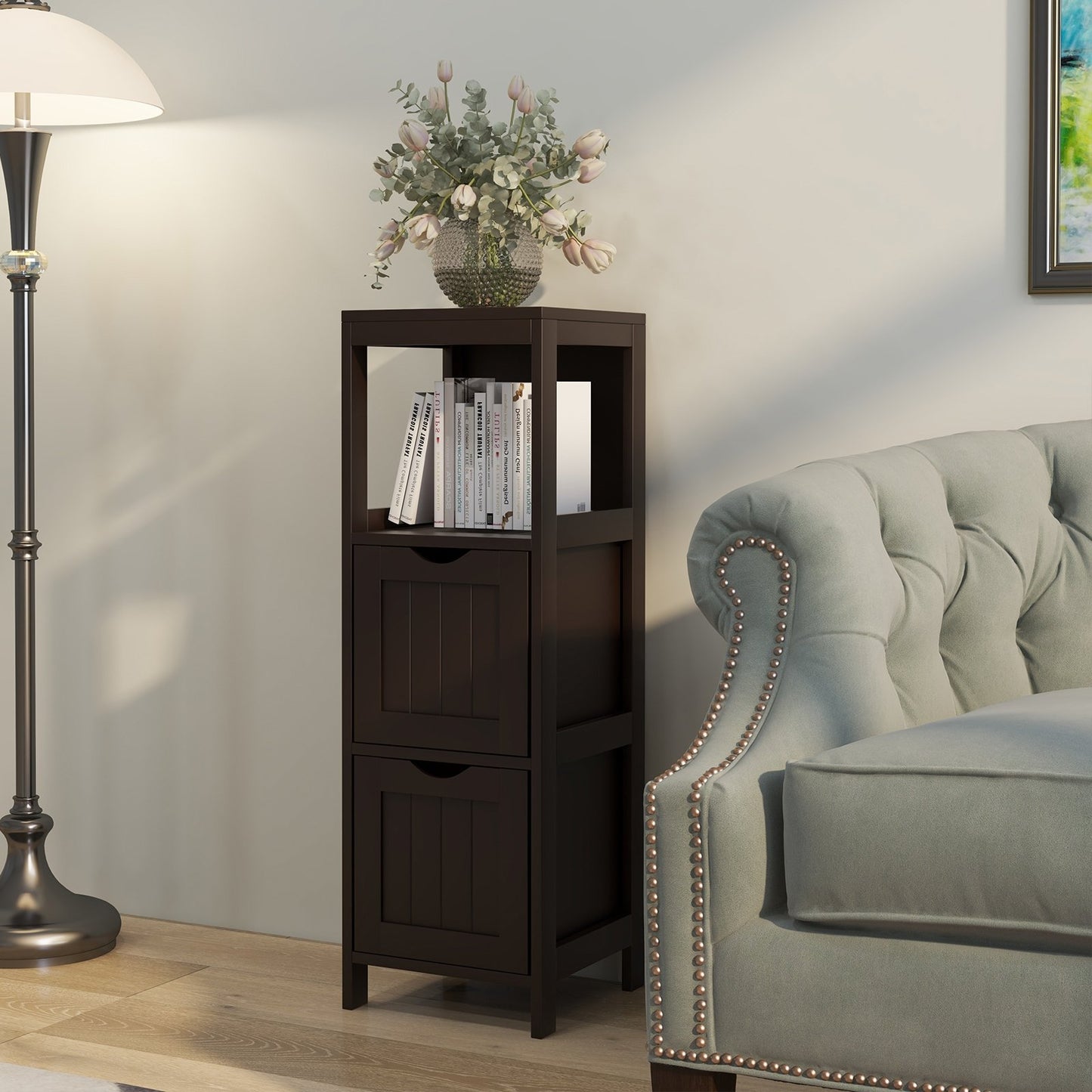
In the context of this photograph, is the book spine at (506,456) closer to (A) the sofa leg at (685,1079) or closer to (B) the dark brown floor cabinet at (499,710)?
(B) the dark brown floor cabinet at (499,710)

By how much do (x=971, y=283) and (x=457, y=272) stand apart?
0.82 metres

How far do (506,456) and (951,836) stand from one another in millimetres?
1072

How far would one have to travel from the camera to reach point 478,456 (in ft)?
7.88

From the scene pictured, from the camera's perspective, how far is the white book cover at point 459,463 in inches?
94.8

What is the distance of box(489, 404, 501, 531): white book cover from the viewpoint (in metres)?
2.38

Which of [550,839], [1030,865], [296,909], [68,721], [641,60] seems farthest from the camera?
[68,721]

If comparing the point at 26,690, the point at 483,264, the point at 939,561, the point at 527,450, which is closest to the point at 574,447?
the point at 527,450

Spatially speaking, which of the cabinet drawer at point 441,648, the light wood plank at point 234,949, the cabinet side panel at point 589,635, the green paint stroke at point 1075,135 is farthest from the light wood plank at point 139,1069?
the green paint stroke at point 1075,135

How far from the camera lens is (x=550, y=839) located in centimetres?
233

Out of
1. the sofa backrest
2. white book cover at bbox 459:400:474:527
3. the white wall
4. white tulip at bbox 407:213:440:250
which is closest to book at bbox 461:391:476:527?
white book cover at bbox 459:400:474:527

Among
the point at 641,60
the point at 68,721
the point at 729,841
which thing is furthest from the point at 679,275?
the point at 68,721

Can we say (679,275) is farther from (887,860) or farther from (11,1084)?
(11,1084)

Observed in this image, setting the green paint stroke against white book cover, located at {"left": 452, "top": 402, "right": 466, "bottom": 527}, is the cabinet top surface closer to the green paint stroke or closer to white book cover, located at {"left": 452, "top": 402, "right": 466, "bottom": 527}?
white book cover, located at {"left": 452, "top": 402, "right": 466, "bottom": 527}

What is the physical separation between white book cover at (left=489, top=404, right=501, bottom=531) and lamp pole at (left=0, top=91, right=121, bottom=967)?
3.03 feet
